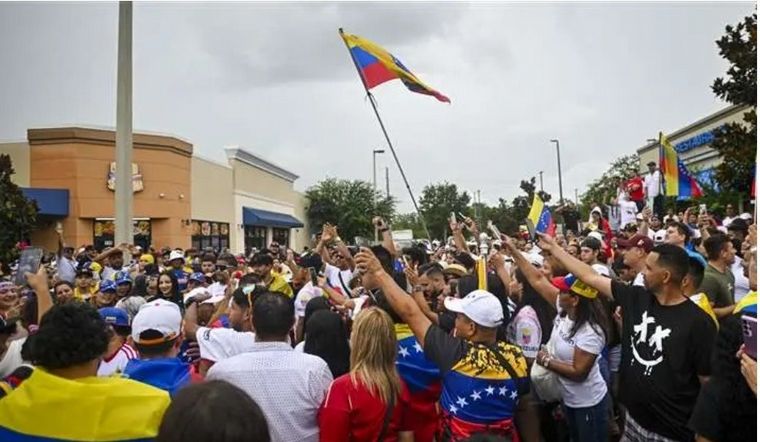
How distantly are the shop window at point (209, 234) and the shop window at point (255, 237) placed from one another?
3.14 metres

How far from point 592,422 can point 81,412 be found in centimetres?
341

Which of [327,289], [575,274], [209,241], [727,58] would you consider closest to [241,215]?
[209,241]

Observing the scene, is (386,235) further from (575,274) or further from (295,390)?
(295,390)

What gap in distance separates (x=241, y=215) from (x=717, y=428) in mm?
37481

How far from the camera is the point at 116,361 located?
4.18 metres

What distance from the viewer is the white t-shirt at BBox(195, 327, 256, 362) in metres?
3.93

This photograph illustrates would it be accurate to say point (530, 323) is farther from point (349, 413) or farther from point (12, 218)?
point (12, 218)

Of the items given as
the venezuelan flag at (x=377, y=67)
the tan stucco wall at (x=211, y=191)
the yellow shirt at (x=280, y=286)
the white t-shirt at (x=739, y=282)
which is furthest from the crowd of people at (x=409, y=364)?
the tan stucco wall at (x=211, y=191)

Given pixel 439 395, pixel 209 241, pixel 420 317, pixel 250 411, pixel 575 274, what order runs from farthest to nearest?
1. pixel 209 241
2. pixel 575 274
3. pixel 439 395
4. pixel 420 317
5. pixel 250 411

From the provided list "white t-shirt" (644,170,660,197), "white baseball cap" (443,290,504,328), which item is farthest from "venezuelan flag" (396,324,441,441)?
"white t-shirt" (644,170,660,197)

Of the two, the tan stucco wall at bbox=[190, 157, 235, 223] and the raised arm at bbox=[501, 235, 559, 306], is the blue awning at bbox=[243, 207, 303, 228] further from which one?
the raised arm at bbox=[501, 235, 559, 306]

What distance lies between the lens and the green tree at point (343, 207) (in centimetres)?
5397

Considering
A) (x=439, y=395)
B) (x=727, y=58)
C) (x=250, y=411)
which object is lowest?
(x=439, y=395)

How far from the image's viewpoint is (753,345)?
233cm
